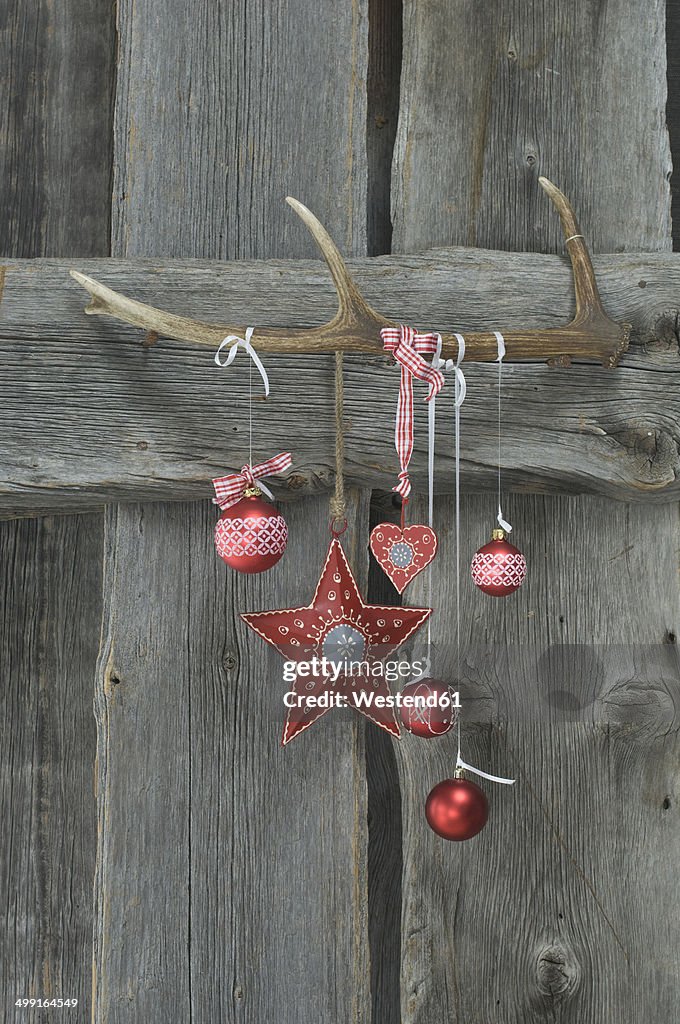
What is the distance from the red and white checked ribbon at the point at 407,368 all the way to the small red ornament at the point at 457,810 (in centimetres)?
37

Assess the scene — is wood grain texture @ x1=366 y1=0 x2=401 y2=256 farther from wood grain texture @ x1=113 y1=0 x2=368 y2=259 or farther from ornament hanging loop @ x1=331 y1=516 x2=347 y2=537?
ornament hanging loop @ x1=331 y1=516 x2=347 y2=537

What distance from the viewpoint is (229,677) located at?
3.61 feet

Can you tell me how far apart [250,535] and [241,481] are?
0.08m

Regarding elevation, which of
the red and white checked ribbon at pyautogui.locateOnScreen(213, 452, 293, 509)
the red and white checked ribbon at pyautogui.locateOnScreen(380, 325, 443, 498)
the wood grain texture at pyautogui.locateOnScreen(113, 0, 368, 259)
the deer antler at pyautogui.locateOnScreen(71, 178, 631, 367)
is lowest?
the red and white checked ribbon at pyautogui.locateOnScreen(213, 452, 293, 509)

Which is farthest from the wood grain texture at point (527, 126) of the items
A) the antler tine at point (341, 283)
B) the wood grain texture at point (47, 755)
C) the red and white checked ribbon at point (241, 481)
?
the wood grain texture at point (47, 755)

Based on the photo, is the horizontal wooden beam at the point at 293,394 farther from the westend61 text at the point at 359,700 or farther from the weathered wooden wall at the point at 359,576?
the westend61 text at the point at 359,700

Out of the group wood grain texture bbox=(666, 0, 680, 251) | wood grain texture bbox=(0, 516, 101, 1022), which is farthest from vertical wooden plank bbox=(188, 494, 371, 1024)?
wood grain texture bbox=(666, 0, 680, 251)

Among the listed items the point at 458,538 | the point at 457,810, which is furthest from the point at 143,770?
the point at 458,538

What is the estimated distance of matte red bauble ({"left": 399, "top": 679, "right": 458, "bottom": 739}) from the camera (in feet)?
3.14

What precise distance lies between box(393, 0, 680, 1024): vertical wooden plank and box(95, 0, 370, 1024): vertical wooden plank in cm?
10

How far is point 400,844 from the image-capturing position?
1177 mm

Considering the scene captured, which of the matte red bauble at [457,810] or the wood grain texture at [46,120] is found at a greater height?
the wood grain texture at [46,120]

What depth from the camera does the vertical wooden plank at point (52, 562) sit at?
1.19 metres

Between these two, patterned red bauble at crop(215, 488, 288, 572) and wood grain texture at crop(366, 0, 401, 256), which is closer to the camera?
patterned red bauble at crop(215, 488, 288, 572)
